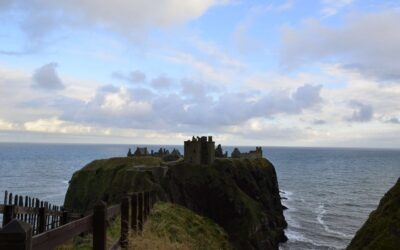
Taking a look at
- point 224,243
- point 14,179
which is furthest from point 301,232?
point 14,179

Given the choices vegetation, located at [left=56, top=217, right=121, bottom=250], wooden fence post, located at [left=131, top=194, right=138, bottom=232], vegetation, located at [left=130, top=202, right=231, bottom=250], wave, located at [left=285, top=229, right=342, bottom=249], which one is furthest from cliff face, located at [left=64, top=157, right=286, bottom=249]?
wooden fence post, located at [left=131, top=194, right=138, bottom=232]

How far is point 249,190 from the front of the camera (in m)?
76.8

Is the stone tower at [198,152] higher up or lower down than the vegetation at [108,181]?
higher up

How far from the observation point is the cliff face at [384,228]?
1319 centimetres

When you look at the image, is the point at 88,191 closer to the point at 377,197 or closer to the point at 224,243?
the point at 224,243

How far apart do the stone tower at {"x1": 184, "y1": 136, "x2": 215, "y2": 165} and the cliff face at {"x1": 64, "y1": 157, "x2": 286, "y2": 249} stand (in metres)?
1.69

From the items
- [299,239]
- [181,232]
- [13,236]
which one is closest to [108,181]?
[299,239]

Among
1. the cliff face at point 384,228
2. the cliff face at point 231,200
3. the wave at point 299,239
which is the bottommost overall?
the wave at point 299,239

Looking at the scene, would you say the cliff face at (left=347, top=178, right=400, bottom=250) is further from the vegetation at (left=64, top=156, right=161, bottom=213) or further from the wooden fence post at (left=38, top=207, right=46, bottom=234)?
the vegetation at (left=64, top=156, right=161, bottom=213)

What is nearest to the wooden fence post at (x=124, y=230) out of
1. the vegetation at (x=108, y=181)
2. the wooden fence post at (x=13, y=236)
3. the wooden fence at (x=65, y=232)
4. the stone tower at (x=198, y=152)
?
the wooden fence at (x=65, y=232)

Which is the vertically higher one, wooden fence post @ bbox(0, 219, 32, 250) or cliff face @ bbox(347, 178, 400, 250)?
wooden fence post @ bbox(0, 219, 32, 250)

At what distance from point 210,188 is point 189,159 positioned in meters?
8.13

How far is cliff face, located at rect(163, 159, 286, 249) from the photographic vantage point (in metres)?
64.1

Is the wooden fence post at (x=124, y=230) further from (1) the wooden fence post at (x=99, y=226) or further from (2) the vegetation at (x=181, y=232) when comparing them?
(1) the wooden fence post at (x=99, y=226)
